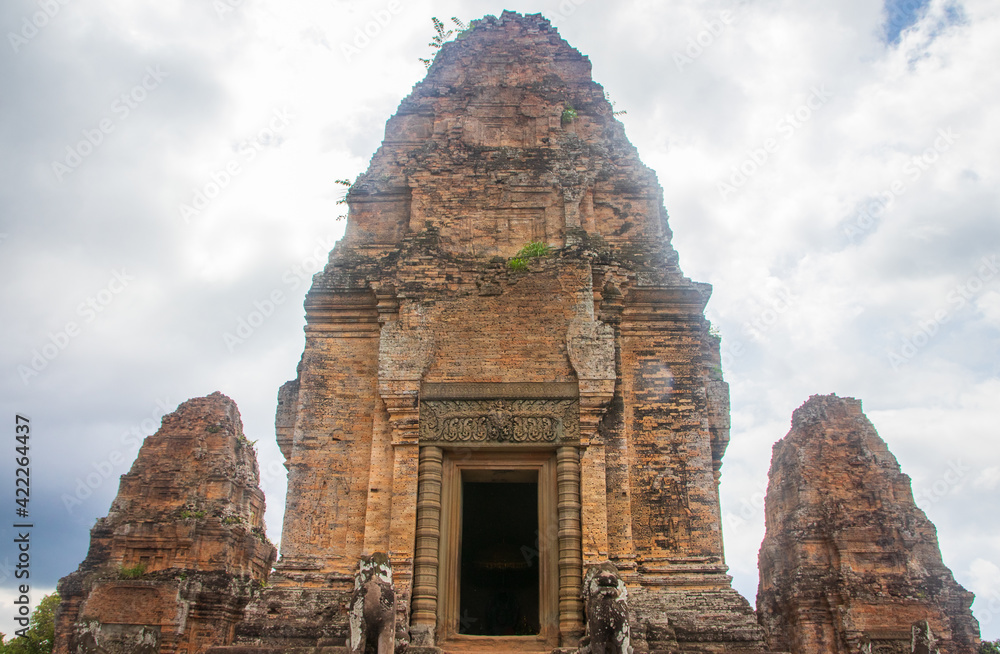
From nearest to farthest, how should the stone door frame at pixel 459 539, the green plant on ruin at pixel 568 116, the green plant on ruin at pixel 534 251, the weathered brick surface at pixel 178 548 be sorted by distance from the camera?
the stone door frame at pixel 459 539, the green plant on ruin at pixel 534 251, the green plant on ruin at pixel 568 116, the weathered brick surface at pixel 178 548

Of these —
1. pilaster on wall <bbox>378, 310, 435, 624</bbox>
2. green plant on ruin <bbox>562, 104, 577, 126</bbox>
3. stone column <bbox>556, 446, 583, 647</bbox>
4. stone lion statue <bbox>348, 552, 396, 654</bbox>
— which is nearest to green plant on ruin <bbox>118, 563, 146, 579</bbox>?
pilaster on wall <bbox>378, 310, 435, 624</bbox>

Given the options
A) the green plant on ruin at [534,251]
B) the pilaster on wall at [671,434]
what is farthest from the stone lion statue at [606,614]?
the green plant on ruin at [534,251]

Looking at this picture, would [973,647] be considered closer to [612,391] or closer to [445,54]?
[612,391]

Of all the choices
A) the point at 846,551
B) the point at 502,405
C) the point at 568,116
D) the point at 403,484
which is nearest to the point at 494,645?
the point at 403,484

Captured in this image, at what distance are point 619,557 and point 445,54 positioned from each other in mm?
9938

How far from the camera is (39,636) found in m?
22.5

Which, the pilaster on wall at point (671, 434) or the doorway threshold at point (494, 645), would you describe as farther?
the pilaster on wall at point (671, 434)

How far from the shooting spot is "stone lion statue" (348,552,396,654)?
7734mm

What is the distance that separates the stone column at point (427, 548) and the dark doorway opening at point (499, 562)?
5.02 metres

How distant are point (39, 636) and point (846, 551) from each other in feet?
73.8

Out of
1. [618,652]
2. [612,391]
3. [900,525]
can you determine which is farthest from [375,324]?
[900,525]

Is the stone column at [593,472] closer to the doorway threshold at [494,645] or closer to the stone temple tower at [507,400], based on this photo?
the stone temple tower at [507,400]

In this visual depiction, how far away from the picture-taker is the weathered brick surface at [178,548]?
15.4 m

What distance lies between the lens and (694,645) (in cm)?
870
